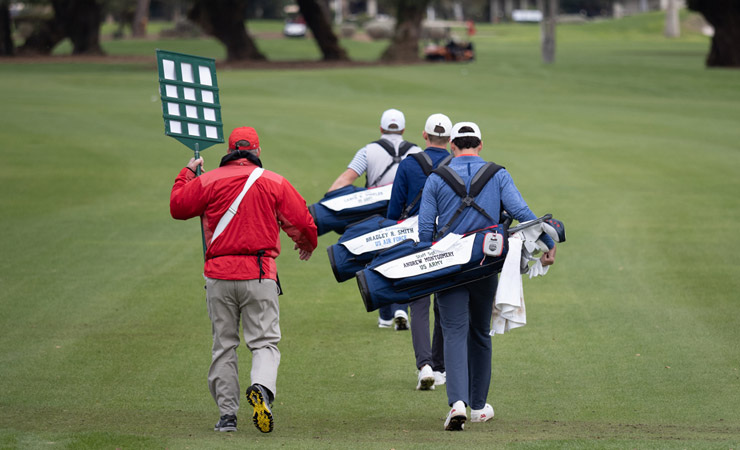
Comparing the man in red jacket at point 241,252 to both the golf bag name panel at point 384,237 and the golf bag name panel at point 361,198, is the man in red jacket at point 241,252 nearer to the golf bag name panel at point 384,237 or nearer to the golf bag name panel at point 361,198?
the golf bag name panel at point 384,237

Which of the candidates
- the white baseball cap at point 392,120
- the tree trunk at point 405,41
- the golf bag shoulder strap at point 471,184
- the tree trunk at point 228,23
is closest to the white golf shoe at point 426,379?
the golf bag shoulder strap at point 471,184

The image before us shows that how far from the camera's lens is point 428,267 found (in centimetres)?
677

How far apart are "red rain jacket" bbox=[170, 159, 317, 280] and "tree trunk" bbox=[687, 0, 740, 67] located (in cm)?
3980

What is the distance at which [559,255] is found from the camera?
14.3 m

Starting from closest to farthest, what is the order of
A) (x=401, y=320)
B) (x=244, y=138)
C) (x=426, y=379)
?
(x=244, y=138) → (x=426, y=379) → (x=401, y=320)

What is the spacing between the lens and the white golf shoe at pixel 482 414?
7203 millimetres

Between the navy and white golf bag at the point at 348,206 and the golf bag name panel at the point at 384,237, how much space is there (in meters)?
1.15

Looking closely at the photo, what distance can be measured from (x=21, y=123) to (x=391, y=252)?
68.7 ft

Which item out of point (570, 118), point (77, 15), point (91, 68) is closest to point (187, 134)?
point (570, 118)

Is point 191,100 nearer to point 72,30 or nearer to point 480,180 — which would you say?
point 480,180

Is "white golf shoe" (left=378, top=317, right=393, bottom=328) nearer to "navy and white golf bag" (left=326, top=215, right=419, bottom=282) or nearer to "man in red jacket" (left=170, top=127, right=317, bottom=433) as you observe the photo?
"navy and white golf bag" (left=326, top=215, right=419, bottom=282)

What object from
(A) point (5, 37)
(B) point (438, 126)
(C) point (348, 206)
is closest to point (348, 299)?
(C) point (348, 206)

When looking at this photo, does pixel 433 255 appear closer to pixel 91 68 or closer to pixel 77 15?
pixel 91 68

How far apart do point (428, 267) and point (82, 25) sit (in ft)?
175
